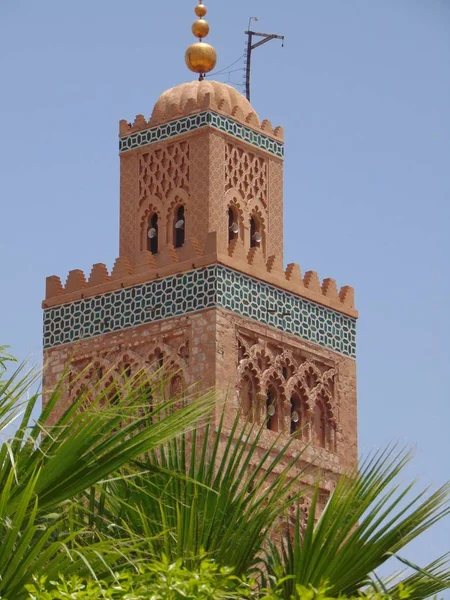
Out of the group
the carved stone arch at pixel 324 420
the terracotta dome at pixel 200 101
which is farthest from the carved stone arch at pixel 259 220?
the carved stone arch at pixel 324 420

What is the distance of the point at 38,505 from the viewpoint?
6375 mm

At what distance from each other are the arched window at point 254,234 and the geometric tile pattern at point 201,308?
70cm

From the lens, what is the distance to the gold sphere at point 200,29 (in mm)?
19828

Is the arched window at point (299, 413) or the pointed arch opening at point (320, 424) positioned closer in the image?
the arched window at point (299, 413)

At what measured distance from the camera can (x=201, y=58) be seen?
1956cm

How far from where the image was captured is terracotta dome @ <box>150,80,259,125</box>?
1884cm

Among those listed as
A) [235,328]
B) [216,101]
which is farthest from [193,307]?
[216,101]

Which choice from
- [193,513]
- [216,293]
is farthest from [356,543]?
[216,293]

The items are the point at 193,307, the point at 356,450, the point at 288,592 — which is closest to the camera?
the point at 288,592

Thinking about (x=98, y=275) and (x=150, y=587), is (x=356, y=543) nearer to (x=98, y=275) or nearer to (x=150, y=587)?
(x=150, y=587)

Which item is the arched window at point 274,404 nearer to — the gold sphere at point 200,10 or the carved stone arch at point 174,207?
the carved stone arch at point 174,207

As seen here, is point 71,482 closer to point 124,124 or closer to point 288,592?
point 288,592

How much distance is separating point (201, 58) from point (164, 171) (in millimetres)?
1370

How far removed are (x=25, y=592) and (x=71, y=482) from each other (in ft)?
1.54
